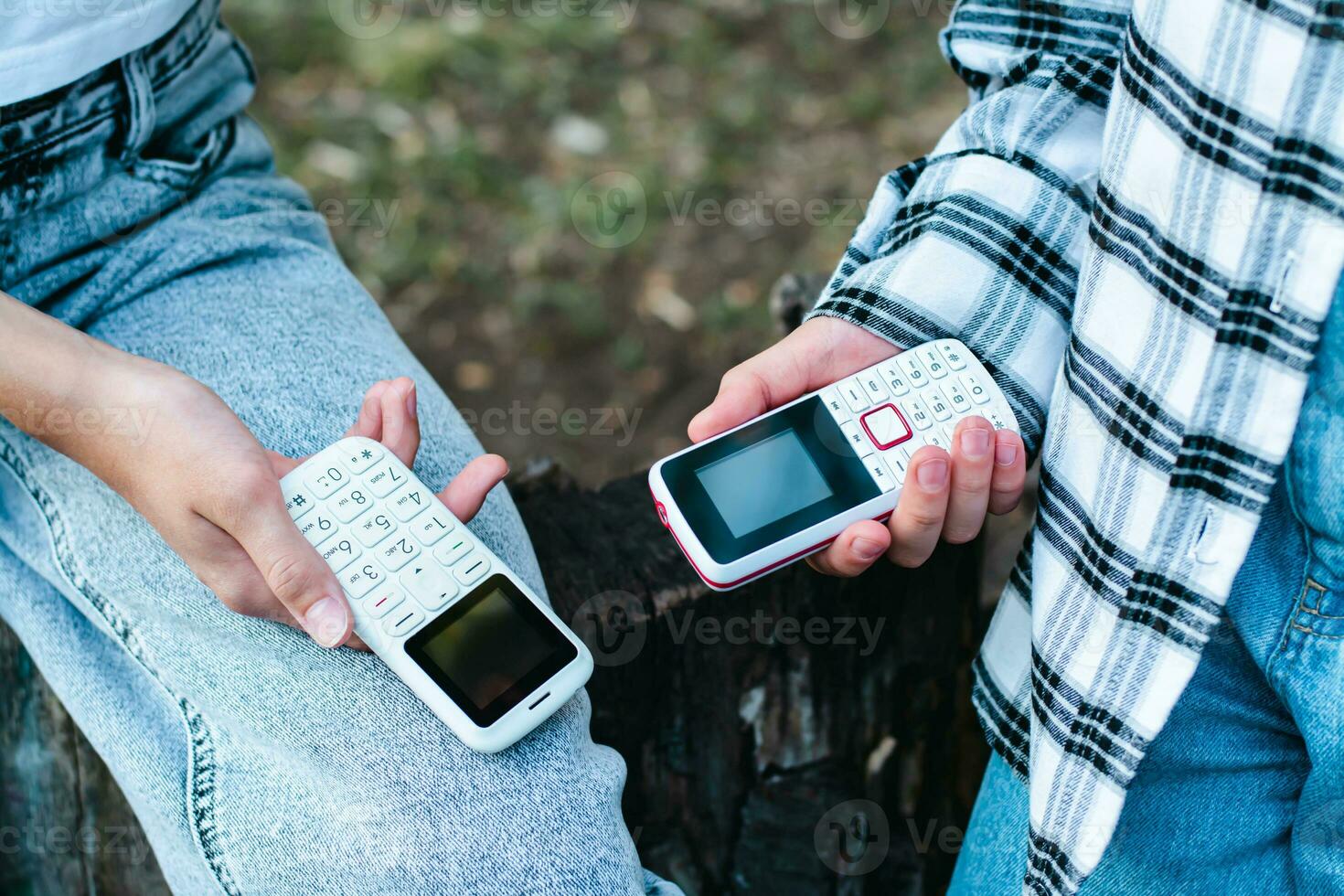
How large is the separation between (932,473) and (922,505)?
0.09 ft

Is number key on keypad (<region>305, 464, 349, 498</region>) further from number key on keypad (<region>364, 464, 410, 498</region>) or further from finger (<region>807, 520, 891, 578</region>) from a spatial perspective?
finger (<region>807, 520, 891, 578</region>)

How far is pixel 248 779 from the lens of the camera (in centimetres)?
76

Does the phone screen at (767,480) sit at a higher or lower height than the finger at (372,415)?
lower

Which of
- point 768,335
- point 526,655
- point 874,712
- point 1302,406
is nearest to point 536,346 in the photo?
point 768,335

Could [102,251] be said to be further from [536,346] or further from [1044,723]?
[536,346]

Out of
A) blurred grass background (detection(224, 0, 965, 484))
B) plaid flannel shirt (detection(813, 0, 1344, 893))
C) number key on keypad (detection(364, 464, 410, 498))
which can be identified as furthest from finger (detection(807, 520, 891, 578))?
blurred grass background (detection(224, 0, 965, 484))

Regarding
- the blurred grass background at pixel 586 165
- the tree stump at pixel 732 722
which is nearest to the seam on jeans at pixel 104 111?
the tree stump at pixel 732 722

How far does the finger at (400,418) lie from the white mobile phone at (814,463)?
0.61ft

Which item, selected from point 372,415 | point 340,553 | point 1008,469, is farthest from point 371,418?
point 1008,469

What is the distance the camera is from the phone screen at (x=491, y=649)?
2.54ft

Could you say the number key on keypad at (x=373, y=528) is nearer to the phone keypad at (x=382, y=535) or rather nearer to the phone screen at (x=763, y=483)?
the phone keypad at (x=382, y=535)

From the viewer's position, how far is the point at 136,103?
2.98 feet

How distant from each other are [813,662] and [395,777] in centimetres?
51

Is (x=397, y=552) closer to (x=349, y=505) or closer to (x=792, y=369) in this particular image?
(x=349, y=505)
